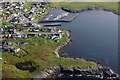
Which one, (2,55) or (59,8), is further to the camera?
(59,8)

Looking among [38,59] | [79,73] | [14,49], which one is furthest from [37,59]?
[79,73]

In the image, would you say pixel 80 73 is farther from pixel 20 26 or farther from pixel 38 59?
pixel 20 26

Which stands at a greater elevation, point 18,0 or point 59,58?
point 18,0

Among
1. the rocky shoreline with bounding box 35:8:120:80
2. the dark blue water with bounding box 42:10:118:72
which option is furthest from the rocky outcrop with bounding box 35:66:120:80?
the dark blue water with bounding box 42:10:118:72

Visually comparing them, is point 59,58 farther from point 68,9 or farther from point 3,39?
point 68,9

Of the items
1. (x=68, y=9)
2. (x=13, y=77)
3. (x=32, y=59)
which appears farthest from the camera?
(x=68, y=9)

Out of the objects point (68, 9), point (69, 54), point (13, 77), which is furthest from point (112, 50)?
point (68, 9)

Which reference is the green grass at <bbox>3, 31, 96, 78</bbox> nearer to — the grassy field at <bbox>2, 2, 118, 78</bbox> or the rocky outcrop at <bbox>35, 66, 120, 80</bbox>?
the grassy field at <bbox>2, 2, 118, 78</bbox>

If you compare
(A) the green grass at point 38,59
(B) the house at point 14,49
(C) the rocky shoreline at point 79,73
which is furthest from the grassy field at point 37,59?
(B) the house at point 14,49
